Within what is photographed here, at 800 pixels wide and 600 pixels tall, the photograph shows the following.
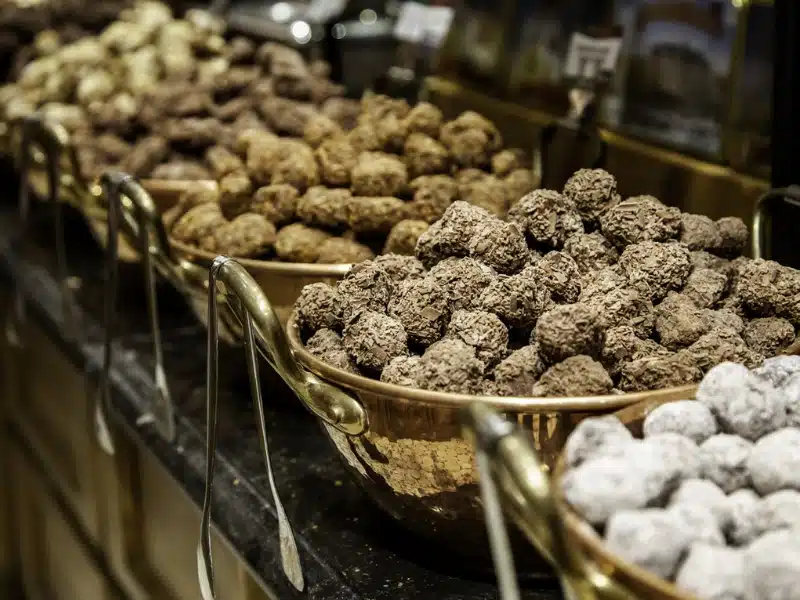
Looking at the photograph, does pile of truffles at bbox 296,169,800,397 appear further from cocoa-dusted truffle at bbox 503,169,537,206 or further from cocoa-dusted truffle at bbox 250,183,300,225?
cocoa-dusted truffle at bbox 250,183,300,225

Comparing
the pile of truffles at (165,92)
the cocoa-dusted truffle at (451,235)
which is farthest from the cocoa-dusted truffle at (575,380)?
the pile of truffles at (165,92)

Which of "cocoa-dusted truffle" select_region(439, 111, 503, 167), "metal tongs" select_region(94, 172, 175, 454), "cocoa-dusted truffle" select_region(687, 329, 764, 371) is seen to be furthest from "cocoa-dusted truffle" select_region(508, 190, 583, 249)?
"metal tongs" select_region(94, 172, 175, 454)

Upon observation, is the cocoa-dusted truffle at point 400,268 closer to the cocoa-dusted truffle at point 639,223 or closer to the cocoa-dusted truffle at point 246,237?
the cocoa-dusted truffle at point 639,223

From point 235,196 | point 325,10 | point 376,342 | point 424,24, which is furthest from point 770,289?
point 325,10

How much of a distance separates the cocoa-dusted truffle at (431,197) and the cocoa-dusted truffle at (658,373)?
1.62 ft

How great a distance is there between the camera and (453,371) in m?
0.92

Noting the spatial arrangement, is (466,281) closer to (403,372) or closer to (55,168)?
(403,372)

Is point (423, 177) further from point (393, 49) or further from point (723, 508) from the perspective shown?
point (393, 49)

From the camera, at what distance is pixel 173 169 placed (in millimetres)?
1918

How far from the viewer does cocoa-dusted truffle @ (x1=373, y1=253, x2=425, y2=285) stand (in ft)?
3.62

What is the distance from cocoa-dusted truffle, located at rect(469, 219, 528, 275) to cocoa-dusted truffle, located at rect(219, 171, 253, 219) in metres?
0.56

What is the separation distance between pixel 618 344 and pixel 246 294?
1.15ft

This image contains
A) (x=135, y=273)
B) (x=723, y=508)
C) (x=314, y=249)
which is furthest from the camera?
(x=135, y=273)

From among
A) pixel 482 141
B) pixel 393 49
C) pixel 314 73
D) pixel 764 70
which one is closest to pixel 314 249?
pixel 482 141
